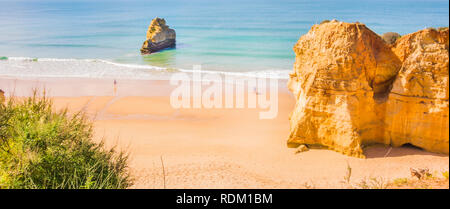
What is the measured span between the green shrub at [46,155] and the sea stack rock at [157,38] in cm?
3251

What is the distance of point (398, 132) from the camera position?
659 centimetres

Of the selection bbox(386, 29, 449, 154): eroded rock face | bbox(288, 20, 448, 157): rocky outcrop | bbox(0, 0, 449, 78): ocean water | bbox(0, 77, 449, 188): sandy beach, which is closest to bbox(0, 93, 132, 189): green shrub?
bbox(0, 77, 449, 188): sandy beach

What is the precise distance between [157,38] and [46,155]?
34.4 metres

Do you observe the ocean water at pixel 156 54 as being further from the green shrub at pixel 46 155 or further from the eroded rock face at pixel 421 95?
the green shrub at pixel 46 155

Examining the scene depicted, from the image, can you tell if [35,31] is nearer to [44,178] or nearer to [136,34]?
[136,34]

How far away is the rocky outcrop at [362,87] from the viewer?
21.9ft

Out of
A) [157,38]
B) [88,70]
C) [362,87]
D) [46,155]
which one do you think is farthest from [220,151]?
[157,38]

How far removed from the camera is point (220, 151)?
11242mm

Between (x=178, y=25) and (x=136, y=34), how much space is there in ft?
37.4

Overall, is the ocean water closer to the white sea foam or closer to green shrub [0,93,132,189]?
the white sea foam

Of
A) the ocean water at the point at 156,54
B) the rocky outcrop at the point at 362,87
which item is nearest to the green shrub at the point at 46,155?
the rocky outcrop at the point at 362,87

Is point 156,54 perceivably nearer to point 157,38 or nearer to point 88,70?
point 157,38

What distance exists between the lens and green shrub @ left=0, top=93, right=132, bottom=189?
5387 millimetres
